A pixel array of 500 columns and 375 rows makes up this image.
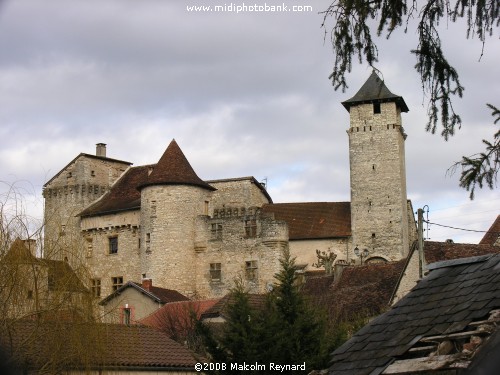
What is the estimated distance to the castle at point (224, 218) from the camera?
5488 centimetres

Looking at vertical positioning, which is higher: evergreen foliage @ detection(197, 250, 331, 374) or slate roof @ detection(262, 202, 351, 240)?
slate roof @ detection(262, 202, 351, 240)

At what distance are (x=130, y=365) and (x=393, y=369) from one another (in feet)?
49.0

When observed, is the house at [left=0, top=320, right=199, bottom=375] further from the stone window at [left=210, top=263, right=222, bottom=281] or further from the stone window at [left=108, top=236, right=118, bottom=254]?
the stone window at [left=108, top=236, right=118, bottom=254]

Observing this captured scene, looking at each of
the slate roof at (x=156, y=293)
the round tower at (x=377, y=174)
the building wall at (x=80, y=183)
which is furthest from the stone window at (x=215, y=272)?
the building wall at (x=80, y=183)

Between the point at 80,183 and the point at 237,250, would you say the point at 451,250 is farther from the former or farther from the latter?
the point at 80,183

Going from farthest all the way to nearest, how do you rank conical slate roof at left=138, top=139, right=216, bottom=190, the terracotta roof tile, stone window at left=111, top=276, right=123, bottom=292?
the terracotta roof tile < stone window at left=111, top=276, right=123, bottom=292 < conical slate roof at left=138, top=139, right=216, bottom=190

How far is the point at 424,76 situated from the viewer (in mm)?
9398

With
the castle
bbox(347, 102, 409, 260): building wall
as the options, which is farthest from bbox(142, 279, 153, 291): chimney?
bbox(347, 102, 409, 260): building wall

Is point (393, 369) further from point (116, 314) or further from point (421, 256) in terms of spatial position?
point (421, 256)

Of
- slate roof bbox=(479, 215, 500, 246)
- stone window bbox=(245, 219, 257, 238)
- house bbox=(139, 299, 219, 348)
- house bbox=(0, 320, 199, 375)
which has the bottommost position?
house bbox=(0, 320, 199, 375)

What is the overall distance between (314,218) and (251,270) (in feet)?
22.4

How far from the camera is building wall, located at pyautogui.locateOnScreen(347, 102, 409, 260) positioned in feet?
187

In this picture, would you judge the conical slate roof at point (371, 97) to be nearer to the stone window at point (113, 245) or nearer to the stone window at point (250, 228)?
the stone window at point (250, 228)

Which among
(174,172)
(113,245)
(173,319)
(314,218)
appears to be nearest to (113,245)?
(113,245)
